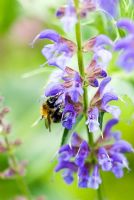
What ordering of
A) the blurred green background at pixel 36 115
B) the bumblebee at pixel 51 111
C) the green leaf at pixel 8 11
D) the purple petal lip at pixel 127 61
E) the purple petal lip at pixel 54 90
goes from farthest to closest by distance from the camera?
the green leaf at pixel 8 11 → the blurred green background at pixel 36 115 → the bumblebee at pixel 51 111 → the purple petal lip at pixel 54 90 → the purple petal lip at pixel 127 61

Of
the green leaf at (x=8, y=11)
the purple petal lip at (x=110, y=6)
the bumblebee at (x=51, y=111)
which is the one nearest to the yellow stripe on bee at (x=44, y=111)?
the bumblebee at (x=51, y=111)

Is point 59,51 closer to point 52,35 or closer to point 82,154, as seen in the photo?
point 52,35

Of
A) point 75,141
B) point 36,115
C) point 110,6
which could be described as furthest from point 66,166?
point 36,115

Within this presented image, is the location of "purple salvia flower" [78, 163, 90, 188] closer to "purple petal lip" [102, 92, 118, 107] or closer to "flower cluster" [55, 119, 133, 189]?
"flower cluster" [55, 119, 133, 189]

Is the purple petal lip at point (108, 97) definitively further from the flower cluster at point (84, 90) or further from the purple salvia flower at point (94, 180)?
the purple salvia flower at point (94, 180)

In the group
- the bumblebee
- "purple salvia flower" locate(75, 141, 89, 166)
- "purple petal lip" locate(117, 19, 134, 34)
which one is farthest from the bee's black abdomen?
"purple petal lip" locate(117, 19, 134, 34)
